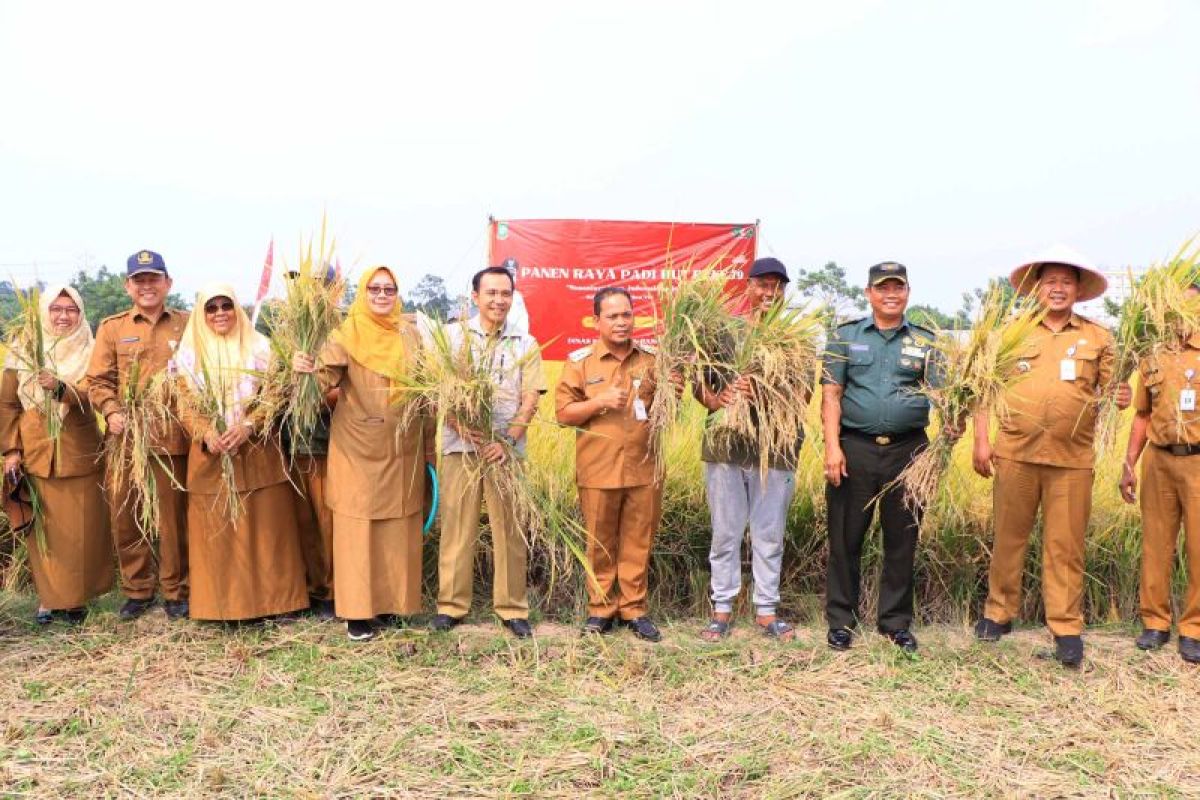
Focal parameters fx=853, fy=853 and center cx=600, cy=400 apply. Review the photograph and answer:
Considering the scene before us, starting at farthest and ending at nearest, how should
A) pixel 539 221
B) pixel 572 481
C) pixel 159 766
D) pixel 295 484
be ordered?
pixel 539 221
pixel 572 481
pixel 295 484
pixel 159 766

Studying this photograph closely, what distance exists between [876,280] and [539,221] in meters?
5.98

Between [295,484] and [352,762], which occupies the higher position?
[295,484]

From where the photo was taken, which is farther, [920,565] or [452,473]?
[920,565]

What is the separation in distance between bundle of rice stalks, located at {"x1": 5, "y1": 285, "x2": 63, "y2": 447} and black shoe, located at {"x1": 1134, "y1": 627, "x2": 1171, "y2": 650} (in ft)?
16.5

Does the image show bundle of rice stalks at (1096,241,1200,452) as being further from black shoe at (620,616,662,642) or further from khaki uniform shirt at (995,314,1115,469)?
black shoe at (620,616,662,642)

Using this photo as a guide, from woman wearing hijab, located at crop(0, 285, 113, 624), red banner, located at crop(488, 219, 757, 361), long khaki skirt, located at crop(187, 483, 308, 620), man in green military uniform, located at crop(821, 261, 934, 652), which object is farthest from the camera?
red banner, located at crop(488, 219, 757, 361)

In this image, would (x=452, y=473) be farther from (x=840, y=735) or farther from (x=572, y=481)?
(x=840, y=735)

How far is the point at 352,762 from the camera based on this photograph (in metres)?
2.80

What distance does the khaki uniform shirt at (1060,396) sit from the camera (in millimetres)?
3670

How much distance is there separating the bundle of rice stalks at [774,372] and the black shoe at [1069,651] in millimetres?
1457

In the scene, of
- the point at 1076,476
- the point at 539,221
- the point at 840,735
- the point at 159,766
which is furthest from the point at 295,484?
the point at 539,221

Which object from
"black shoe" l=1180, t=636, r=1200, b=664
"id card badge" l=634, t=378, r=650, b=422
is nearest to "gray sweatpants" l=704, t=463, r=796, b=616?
"id card badge" l=634, t=378, r=650, b=422

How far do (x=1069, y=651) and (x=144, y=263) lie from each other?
14.9 ft

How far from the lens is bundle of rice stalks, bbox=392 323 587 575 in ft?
11.7
